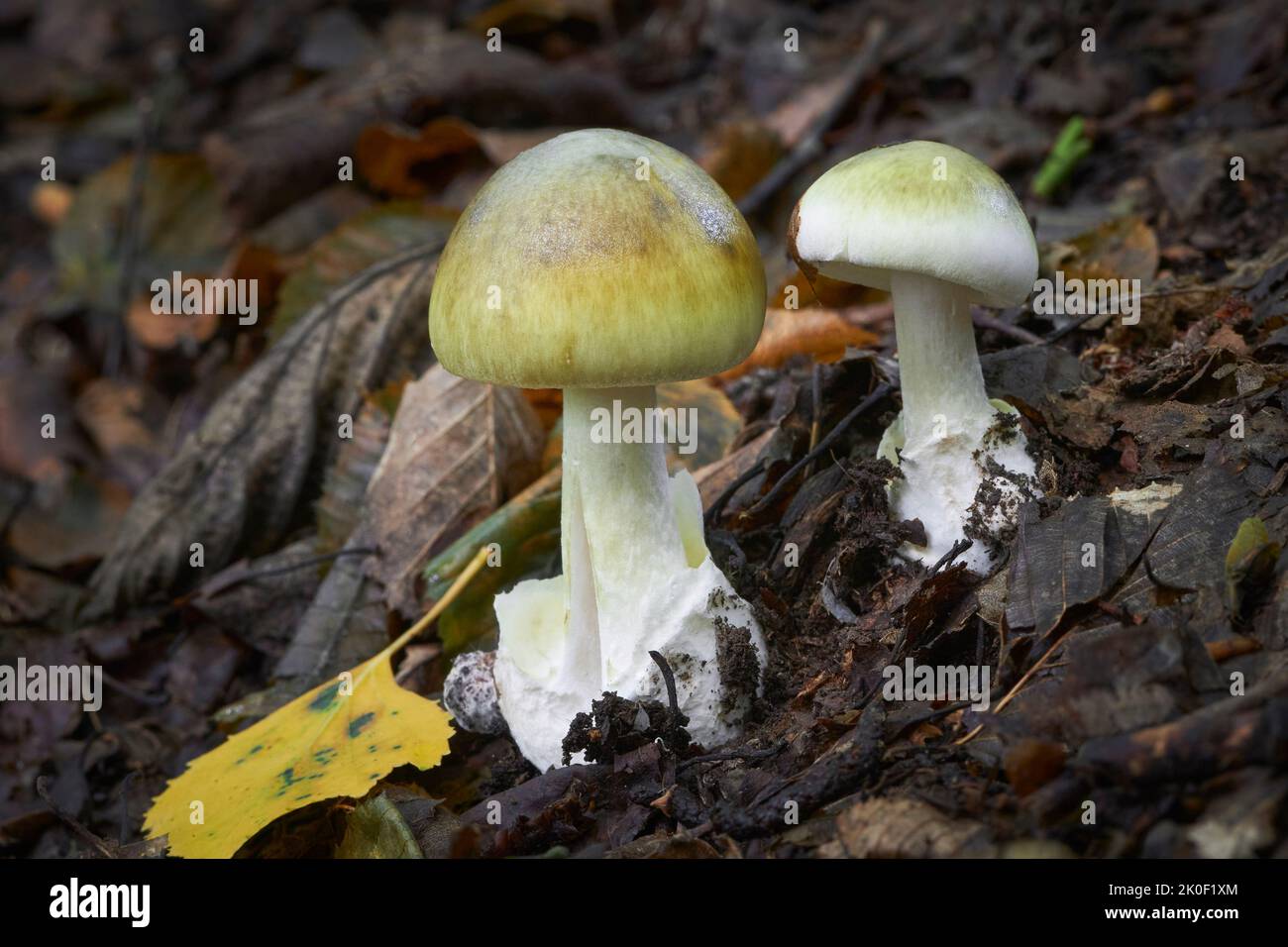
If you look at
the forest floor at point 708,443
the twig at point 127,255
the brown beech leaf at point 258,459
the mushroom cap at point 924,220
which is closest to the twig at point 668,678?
the forest floor at point 708,443

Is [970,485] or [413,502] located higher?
[413,502]

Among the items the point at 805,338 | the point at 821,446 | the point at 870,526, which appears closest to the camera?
the point at 870,526

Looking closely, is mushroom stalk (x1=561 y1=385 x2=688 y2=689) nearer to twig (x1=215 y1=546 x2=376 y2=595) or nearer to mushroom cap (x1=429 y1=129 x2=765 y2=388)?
mushroom cap (x1=429 y1=129 x2=765 y2=388)

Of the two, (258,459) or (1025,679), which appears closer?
(1025,679)

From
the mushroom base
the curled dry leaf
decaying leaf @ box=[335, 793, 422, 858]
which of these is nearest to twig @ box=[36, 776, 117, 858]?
decaying leaf @ box=[335, 793, 422, 858]

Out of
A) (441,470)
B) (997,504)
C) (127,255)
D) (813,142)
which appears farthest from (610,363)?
(127,255)

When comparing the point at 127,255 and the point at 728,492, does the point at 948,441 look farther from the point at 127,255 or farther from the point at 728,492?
the point at 127,255
